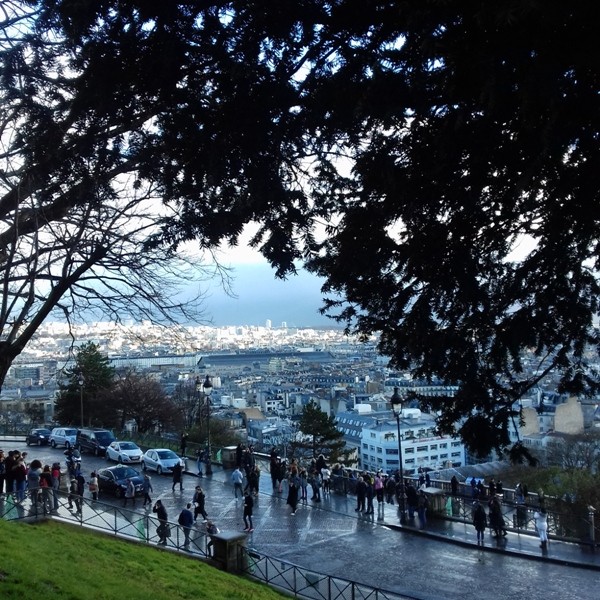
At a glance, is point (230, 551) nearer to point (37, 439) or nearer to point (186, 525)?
point (186, 525)

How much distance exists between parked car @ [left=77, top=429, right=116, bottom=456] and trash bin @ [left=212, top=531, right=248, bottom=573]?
625 inches

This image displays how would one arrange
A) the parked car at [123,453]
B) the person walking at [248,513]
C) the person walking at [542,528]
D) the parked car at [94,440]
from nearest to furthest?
1. the person walking at [542,528]
2. the person walking at [248,513]
3. the parked car at [123,453]
4. the parked car at [94,440]

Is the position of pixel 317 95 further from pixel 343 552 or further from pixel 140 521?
pixel 343 552

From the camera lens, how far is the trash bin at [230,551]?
44.5ft

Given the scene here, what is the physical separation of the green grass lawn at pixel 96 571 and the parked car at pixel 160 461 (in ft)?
32.8

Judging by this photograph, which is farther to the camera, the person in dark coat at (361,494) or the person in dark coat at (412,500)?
the person in dark coat at (361,494)

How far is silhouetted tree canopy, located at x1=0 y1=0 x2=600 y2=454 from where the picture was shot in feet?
19.8

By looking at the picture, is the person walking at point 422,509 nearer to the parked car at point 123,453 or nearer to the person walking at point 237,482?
the person walking at point 237,482

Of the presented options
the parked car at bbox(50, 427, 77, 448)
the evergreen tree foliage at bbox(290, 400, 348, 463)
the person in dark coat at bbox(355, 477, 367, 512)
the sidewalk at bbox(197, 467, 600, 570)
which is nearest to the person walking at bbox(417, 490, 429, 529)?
the sidewalk at bbox(197, 467, 600, 570)

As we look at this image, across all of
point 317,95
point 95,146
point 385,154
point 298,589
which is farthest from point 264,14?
point 298,589

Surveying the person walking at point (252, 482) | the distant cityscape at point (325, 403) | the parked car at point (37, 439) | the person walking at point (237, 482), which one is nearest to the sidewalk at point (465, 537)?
the person walking at point (252, 482)

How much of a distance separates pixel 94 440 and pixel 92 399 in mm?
15426

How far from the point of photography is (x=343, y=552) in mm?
15742

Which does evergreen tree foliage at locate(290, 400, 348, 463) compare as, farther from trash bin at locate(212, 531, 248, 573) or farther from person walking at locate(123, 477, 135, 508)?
trash bin at locate(212, 531, 248, 573)
